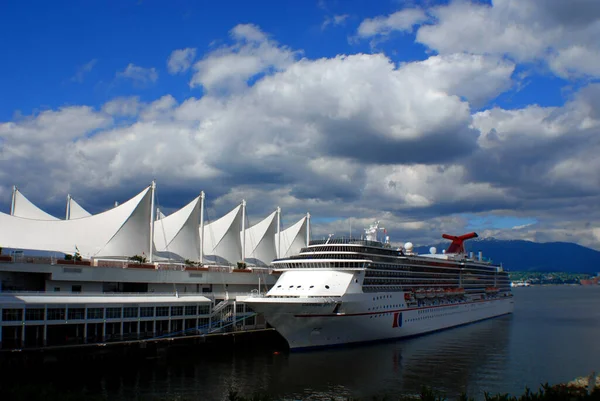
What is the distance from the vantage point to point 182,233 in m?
53.3

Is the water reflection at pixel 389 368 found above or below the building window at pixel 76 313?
below

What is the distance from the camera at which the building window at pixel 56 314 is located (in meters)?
34.9

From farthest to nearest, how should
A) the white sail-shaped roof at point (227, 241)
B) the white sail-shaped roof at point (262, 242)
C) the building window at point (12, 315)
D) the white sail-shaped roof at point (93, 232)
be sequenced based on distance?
the white sail-shaped roof at point (262, 242) → the white sail-shaped roof at point (227, 241) → the white sail-shaped roof at point (93, 232) → the building window at point (12, 315)

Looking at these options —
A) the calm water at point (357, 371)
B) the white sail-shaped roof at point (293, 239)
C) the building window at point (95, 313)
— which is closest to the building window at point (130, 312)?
the building window at point (95, 313)

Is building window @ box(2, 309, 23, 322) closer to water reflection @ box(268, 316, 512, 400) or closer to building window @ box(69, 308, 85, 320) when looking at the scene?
building window @ box(69, 308, 85, 320)

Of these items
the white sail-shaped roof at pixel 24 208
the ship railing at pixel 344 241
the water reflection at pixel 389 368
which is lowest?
the water reflection at pixel 389 368

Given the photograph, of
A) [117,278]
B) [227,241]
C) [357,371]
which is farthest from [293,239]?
[357,371]

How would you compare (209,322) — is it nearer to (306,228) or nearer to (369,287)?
(369,287)

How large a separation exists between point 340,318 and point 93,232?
77.1ft

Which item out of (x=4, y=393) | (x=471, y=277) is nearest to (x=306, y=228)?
(x=471, y=277)

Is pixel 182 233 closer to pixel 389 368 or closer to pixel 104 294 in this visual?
pixel 104 294

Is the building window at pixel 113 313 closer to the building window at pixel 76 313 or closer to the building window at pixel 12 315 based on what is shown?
the building window at pixel 76 313

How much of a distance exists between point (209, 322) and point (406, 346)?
18000 millimetres

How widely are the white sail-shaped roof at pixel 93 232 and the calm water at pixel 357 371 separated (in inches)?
487
